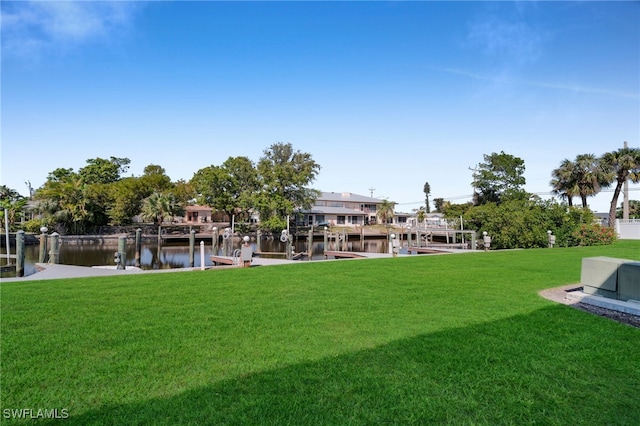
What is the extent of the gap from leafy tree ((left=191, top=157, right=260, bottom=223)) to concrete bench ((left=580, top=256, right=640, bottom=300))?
120ft

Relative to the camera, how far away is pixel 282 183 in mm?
43000

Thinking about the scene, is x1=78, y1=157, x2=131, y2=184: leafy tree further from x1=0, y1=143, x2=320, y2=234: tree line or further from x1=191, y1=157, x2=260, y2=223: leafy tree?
x1=191, y1=157, x2=260, y2=223: leafy tree

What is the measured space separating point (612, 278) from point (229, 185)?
131ft

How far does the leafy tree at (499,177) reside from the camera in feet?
117

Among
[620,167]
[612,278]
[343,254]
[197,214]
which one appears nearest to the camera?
[612,278]

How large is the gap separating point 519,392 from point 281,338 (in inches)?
93.9

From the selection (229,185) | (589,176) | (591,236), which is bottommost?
(591,236)

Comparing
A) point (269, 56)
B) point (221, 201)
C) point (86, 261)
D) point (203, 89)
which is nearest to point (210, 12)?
point (269, 56)

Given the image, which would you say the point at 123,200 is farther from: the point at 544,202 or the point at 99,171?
the point at 544,202

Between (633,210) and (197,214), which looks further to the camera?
(197,214)

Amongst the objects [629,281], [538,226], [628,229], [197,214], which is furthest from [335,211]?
[629,281]

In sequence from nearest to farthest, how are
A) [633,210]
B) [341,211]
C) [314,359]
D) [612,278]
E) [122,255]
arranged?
[314,359], [612,278], [122,255], [633,210], [341,211]

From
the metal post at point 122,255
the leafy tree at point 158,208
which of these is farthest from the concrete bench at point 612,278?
the leafy tree at point 158,208

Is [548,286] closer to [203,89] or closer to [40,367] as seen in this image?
[40,367]
